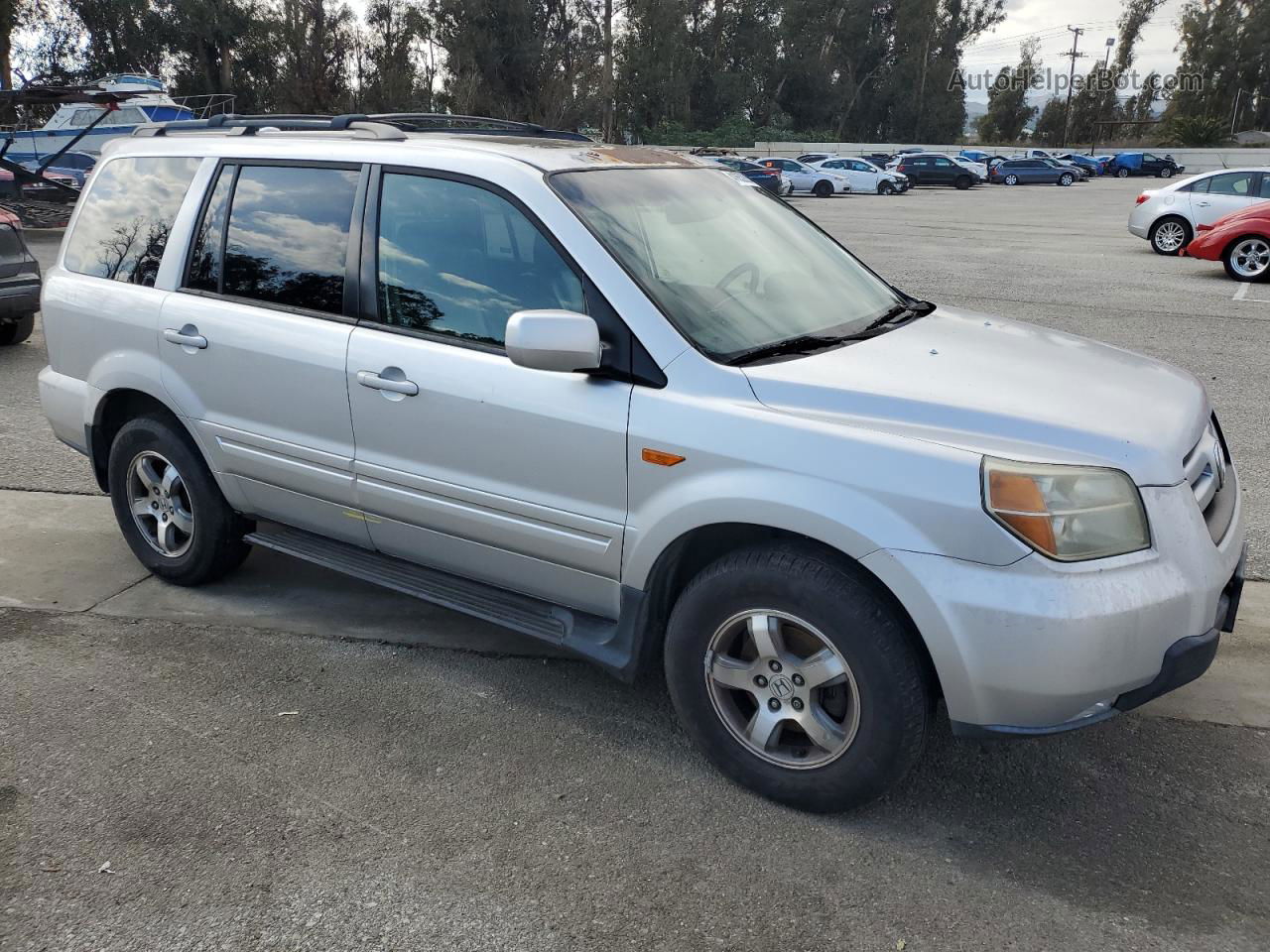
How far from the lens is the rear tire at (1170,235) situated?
17.5 m

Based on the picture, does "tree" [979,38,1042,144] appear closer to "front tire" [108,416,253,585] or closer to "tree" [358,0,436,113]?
"tree" [358,0,436,113]

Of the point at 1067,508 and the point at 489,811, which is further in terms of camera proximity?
the point at 489,811

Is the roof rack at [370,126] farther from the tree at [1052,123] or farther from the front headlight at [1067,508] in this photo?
the tree at [1052,123]

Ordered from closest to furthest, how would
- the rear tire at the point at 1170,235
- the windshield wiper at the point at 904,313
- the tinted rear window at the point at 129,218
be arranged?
the windshield wiper at the point at 904,313, the tinted rear window at the point at 129,218, the rear tire at the point at 1170,235

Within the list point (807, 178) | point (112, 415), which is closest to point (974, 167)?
point (807, 178)

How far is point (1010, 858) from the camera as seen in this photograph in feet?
9.43

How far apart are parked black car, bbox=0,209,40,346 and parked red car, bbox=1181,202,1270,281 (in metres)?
14.1

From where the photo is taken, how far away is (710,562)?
10.4 ft

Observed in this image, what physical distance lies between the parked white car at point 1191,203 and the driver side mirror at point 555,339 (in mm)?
16542

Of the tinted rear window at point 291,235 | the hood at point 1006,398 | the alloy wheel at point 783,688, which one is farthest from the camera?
the tinted rear window at point 291,235

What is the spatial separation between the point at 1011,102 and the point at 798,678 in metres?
89.6

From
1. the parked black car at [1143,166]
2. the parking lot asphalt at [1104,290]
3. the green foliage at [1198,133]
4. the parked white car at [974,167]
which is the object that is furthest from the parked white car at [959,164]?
the green foliage at [1198,133]

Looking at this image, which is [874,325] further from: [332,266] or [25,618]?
[25,618]

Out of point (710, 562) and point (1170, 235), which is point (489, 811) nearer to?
point (710, 562)
